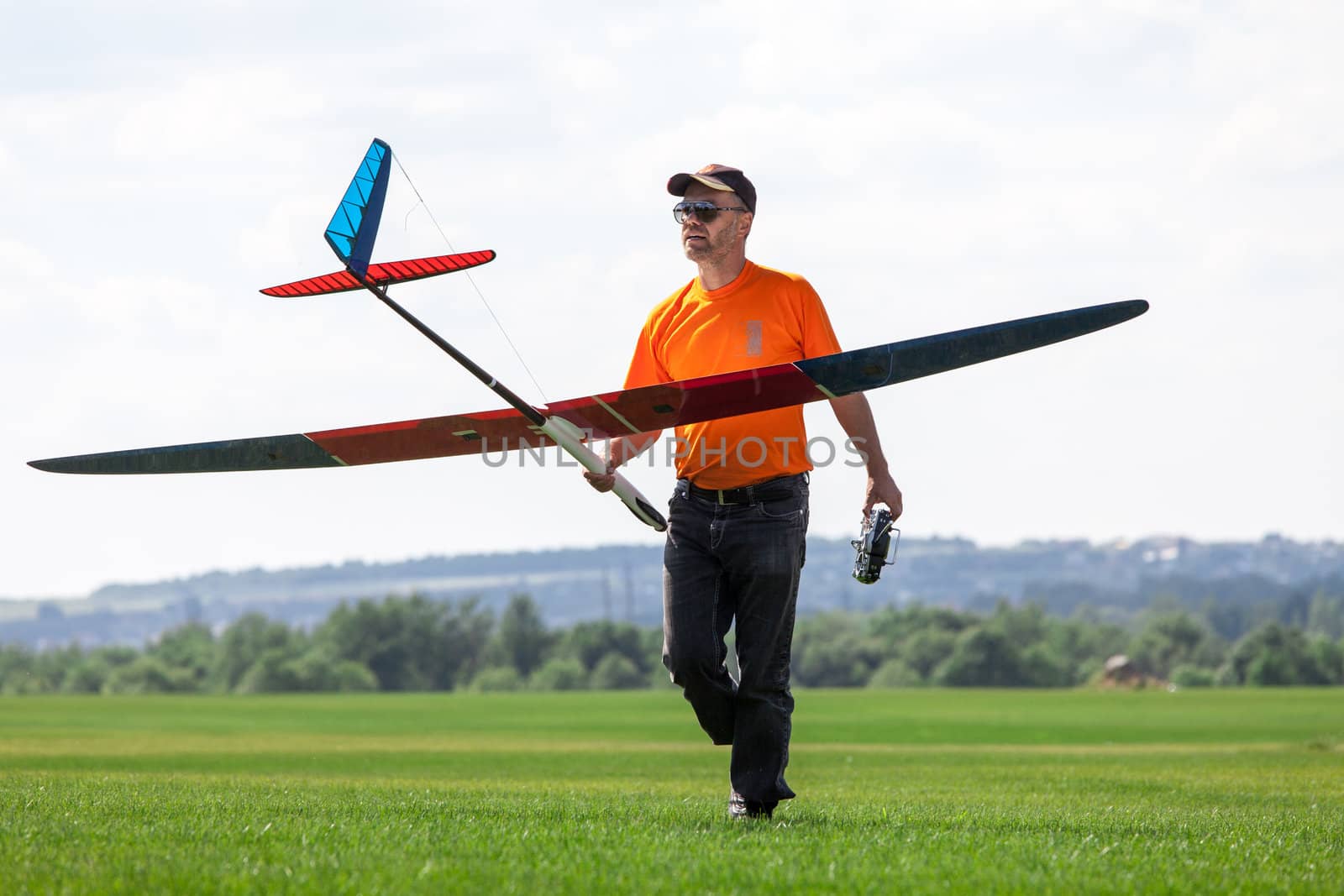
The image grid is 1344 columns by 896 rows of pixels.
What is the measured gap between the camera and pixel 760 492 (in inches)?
301

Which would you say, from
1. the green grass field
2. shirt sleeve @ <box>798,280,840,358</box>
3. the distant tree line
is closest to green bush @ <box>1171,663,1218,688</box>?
the distant tree line

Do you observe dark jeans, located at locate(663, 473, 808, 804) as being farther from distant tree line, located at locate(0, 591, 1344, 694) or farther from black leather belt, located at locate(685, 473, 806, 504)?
distant tree line, located at locate(0, 591, 1344, 694)

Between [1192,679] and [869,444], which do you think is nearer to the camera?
[869,444]

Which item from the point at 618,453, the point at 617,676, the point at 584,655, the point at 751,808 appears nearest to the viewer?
the point at 751,808

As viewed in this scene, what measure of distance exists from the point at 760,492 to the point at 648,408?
2.78 feet

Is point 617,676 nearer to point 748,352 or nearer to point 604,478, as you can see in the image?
point 604,478

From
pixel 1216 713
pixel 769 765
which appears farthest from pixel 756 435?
pixel 1216 713

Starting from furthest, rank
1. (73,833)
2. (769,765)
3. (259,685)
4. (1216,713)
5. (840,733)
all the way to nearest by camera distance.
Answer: (259,685) < (1216,713) < (840,733) < (769,765) < (73,833)

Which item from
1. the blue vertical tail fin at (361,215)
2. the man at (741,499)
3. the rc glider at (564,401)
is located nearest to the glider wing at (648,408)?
the rc glider at (564,401)

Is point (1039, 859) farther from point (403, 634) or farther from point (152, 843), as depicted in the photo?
point (403, 634)

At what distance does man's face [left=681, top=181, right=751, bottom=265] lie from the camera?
785 centimetres

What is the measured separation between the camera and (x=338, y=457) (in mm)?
9141

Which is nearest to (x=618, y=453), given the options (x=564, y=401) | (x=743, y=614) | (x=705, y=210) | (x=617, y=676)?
(x=564, y=401)

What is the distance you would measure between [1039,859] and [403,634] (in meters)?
131
